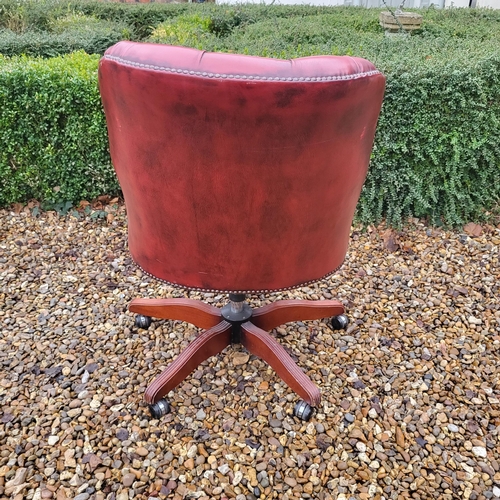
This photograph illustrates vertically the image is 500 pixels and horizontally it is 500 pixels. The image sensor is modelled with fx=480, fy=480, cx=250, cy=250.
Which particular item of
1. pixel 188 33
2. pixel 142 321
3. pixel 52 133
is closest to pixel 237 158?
pixel 142 321

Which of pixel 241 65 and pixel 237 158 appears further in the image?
pixel 237 158

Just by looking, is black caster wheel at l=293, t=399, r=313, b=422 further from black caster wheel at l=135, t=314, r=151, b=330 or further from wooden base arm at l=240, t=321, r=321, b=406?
black caster wheel at l=135, t=314, r=151, b=330

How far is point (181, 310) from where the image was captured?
7.01 ft

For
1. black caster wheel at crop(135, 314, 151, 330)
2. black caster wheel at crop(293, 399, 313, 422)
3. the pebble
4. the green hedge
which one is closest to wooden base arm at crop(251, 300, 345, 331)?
black caster wheel at crop(293, 399, 313, 422)

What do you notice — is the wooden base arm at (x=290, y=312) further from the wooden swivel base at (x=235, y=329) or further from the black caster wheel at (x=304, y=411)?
the black caster wheel at (x=304, y=411)

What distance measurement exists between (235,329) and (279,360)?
27cm

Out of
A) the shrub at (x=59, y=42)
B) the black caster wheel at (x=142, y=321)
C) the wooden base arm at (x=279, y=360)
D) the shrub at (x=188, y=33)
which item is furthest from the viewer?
the shrub at (x=59, y=42)

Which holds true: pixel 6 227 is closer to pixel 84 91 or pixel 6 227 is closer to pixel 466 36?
pixel 84 91

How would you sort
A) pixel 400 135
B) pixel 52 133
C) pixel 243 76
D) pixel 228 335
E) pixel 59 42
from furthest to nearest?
pixel 59 42, pixel 52 133, pixel 400 135, pixel 228 335, pixel 243 76

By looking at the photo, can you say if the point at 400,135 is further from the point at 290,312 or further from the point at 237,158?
the point at 237,158

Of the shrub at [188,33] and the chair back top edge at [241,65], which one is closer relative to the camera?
the chair back top edge at [241,65]

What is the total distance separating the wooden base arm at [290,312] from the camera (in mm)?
2121

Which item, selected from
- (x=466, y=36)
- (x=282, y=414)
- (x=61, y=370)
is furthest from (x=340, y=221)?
(x=466, y=36)

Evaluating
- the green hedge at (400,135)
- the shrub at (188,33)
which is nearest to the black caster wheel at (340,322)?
the green hedge at (400,135)
